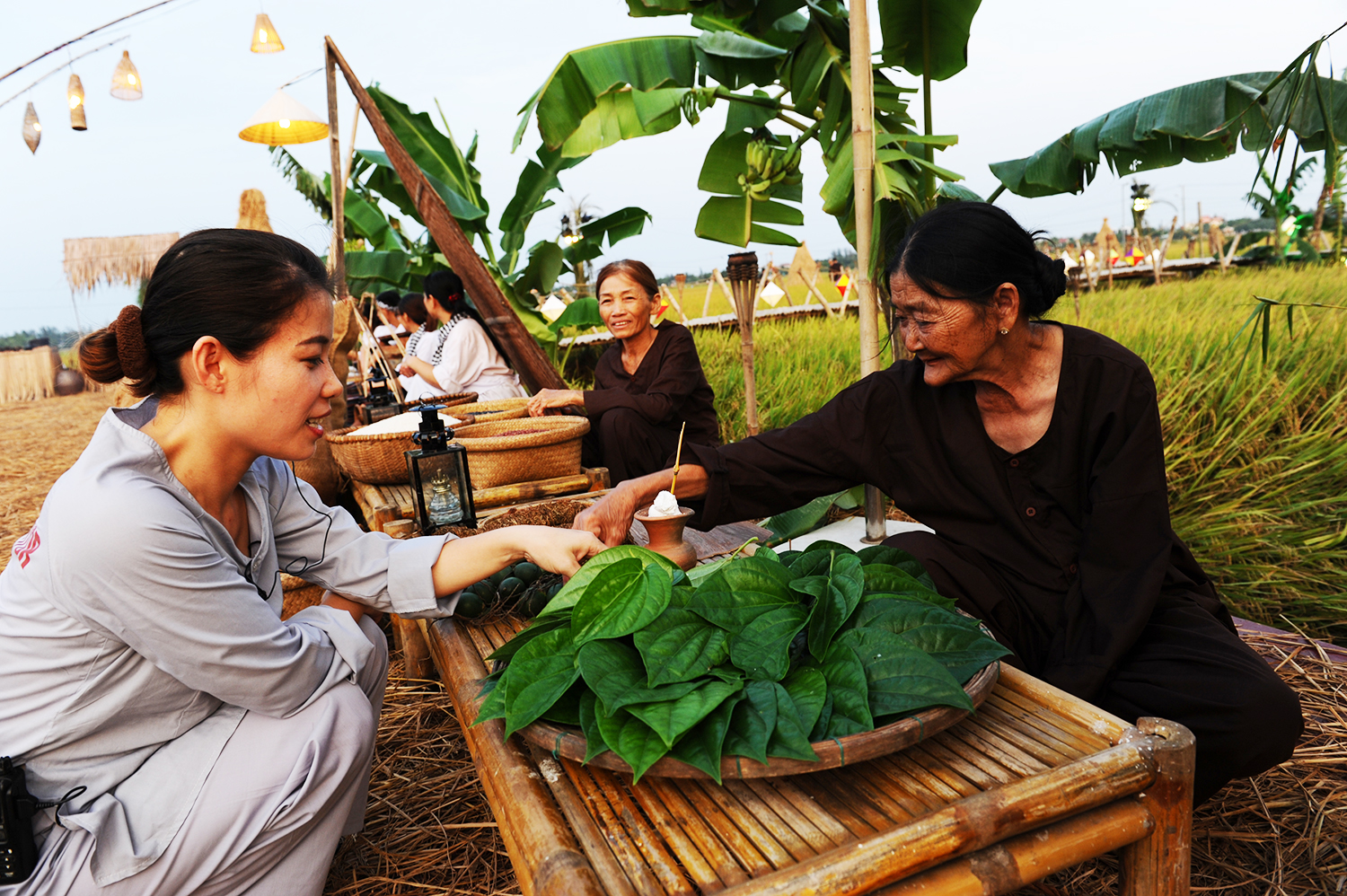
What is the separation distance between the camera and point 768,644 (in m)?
1.01

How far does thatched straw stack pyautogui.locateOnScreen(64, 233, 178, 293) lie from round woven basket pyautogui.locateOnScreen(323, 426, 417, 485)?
11.8 metres

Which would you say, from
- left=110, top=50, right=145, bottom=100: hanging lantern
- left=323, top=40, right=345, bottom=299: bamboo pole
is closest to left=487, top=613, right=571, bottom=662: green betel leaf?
left=323, top=40, right=345, bottom=299: bamboo pole

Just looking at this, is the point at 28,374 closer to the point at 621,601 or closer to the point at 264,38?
the point at 264,38

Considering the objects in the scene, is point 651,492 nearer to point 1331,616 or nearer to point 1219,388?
point 1331,616

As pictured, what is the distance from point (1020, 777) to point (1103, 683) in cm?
74

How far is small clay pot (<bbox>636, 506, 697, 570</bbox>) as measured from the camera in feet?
4.96

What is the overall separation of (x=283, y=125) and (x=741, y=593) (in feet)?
23.2

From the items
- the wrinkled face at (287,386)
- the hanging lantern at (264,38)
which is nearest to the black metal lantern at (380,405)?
the wrinkled face at (287,386)

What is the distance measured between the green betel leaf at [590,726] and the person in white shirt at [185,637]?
55cm

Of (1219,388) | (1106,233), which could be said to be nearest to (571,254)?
(1219,388)

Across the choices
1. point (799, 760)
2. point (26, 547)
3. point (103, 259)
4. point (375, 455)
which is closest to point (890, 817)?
point (799, 760)

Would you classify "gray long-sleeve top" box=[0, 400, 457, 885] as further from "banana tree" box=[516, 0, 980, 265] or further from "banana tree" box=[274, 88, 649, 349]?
"banana tree" box=[274, 88, 649, 349]

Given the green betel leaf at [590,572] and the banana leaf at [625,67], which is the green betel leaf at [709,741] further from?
the banana leaf at [625,67]

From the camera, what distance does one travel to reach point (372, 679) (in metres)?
1.56
